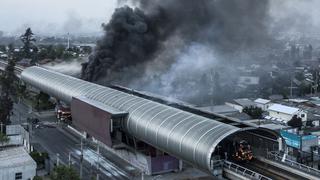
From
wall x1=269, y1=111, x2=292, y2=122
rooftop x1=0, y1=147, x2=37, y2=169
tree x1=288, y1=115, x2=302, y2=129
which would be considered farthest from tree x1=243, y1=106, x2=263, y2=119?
rooftop x1=0, y1=147, x2=37, y2=169

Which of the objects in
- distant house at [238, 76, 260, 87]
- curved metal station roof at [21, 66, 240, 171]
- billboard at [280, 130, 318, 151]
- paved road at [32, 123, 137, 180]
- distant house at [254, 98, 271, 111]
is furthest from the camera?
distant house at [238, 76, 260, 87]

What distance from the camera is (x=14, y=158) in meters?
29.5

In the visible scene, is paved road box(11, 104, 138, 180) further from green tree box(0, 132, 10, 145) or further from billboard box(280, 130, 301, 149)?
billboard box(280, 130, 301, 149)

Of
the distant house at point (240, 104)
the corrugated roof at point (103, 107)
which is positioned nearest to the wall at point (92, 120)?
the corrugated roof at point (103, 107)

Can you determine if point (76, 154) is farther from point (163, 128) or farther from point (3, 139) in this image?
point (163, 128)

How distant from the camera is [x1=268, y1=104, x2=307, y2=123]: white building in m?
51.8

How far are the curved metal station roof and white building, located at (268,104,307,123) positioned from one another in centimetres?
2475

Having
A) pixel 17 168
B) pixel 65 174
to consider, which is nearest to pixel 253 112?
pixel 17 168

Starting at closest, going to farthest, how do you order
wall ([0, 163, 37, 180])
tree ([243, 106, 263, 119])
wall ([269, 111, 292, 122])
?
wall ([0, 163, 37, 180])
wall ([269, 111, 292, 122])
tree ([243, 106, 263, 119])

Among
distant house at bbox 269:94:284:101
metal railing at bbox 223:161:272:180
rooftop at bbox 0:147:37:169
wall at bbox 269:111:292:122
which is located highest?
metal railing at bbox 223:161:272:180

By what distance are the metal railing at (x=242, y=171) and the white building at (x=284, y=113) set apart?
33.4 metres

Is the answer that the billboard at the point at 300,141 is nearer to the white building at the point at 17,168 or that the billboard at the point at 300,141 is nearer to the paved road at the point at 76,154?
the paved road at the point at 76,154

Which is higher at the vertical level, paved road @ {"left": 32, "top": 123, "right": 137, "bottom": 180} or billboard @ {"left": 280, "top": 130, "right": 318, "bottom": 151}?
billboard @ {"left": 280, "top": 130, "right": 318, "bottom": 151}

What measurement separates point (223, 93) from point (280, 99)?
8.49m
